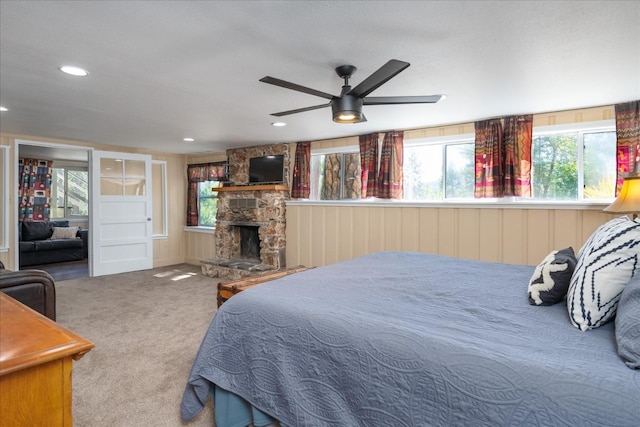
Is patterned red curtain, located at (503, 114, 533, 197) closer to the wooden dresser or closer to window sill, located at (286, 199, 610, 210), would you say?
window sill, located at (286, 199, 610, 210)

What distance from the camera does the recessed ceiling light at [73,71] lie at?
2.49 m

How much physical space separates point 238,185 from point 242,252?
120cm

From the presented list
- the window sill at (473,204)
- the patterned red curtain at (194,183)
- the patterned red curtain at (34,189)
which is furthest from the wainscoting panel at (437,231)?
the patterned red curtain at (34,189)

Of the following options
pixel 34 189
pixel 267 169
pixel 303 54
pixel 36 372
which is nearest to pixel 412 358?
pixel 36 372

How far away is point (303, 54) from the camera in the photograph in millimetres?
2260

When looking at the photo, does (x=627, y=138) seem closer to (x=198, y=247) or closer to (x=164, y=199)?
(x=198, y=247)

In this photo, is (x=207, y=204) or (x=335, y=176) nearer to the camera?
(x=335, y=176)

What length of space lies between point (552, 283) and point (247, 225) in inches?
192

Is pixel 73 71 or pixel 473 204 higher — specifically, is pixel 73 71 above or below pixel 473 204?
above

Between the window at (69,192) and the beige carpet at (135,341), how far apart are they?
168 inches

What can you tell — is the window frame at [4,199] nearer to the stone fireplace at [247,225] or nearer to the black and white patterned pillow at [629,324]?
the stone fireplace at [247,225]

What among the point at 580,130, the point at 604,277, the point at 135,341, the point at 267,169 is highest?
the point at 580,130

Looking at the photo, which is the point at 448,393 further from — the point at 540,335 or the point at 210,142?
the point at 210,142

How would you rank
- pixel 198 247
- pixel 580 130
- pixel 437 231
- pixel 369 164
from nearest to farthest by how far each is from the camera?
pixel 580 130 → pixel 437 231 → pixel 369 164 → pixel 198 247
